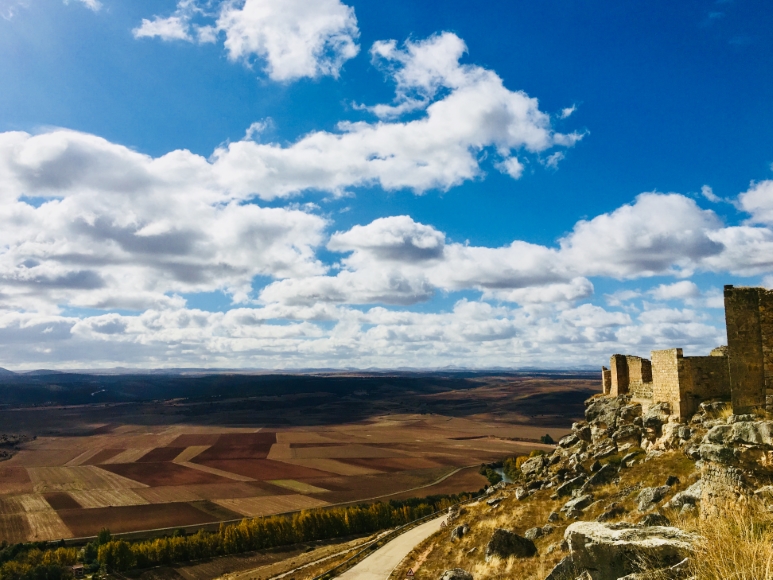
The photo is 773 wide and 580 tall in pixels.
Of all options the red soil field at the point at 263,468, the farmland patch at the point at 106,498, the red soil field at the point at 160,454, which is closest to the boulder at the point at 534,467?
the farmland patch at the point at 106,498

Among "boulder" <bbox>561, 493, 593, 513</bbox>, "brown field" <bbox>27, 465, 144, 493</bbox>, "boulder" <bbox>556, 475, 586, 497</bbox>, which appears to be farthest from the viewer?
"brown field" <bbox>27, 465, 144, 493</bbox>

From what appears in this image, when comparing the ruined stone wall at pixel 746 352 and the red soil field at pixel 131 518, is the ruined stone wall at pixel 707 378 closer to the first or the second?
the ruined stone wall at pixel 746 352

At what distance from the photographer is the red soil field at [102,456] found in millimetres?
127438

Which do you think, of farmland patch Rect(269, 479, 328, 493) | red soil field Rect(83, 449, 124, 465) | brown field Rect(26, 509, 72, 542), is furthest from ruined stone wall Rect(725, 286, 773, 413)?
red soil field Rect(83, 449, 124, 465)

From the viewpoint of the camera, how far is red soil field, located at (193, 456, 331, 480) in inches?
4281

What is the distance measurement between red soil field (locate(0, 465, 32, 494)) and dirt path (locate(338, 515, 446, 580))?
304 feet

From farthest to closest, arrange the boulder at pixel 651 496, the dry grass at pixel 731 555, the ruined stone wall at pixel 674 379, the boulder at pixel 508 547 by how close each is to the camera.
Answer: the ruined stone wall at pixel 674 379 → the boulder at pixel 508 547 → the boulder at pixel 651 496 → the dry grass at pixel 731 555

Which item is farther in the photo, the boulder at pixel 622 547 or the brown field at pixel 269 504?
the brown field at pixel 269 504

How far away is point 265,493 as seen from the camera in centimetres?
9331

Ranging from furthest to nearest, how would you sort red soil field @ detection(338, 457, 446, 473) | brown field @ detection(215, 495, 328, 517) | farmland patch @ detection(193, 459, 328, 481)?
red soil field @ detection(338, 457, 446, 473) → farmland patch @ detection(193, 459, 328, 481) → brown field @ detection(215, 495, 328, 517)

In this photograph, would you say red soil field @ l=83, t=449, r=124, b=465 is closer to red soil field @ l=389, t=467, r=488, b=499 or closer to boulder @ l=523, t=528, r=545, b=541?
red soil field @ l=389, t=467, r=488, b=499

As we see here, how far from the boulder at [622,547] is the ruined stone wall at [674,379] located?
1623 cm

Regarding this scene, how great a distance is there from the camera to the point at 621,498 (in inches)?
829

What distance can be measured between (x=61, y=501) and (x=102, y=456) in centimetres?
5050
